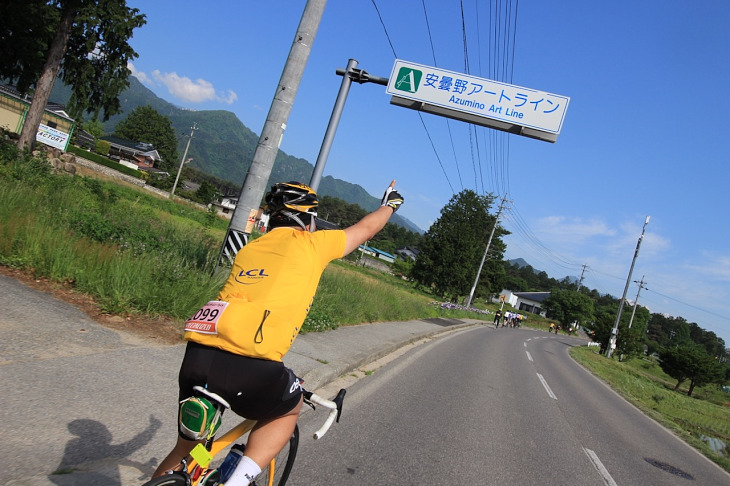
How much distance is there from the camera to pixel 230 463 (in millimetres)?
1973

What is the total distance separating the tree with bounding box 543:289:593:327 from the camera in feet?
284

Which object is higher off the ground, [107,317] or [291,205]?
[291,205]

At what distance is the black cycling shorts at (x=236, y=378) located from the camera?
1.85 meters

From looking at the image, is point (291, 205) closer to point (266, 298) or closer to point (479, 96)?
point (266, 298)

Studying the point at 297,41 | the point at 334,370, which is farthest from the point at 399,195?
the point at 297,41

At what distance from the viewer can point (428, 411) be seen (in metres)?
6.39

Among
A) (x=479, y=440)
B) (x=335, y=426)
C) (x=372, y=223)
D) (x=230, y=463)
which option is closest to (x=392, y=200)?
(x=372, y=223)

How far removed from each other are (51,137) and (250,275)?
3749 cm

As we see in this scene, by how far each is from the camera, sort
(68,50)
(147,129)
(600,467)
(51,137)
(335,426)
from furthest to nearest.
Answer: (147,129)
(51,137)
(68,50)
(600,467)
(335,426)

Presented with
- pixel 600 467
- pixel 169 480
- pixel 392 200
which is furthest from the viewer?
pixel 600 467

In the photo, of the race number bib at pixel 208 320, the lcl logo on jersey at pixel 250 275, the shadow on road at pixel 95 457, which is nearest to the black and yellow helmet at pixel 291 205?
the lcl logo on jersey at pixel 250 275

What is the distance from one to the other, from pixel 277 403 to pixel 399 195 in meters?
1.48

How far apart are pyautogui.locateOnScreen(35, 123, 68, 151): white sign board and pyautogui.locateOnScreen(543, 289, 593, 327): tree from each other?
82337mm

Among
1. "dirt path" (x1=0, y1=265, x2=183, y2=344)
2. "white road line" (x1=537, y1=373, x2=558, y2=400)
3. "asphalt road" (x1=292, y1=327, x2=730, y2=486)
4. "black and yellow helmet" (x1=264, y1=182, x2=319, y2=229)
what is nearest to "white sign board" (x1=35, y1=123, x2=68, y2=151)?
"dirt path" (x1=0, y1=265, x2=183, y2=344)
